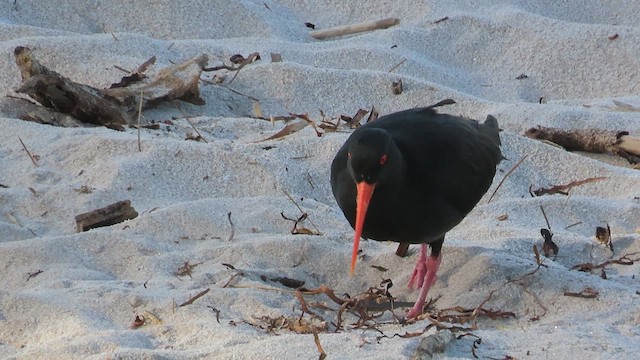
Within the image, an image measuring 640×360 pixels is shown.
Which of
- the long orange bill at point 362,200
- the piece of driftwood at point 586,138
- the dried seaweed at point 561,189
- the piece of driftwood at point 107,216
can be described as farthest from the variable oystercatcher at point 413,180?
the piece of driftwood at point 586,138

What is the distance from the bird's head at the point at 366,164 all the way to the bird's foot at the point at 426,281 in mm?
356

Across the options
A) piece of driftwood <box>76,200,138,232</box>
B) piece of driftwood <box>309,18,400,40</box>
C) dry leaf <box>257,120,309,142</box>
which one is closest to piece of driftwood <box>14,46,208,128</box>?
dry leaf <box>257,120,309,142</box>

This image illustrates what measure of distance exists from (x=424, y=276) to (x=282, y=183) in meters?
1.07

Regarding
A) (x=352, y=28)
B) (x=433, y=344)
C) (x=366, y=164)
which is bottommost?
(x=352, y=28)

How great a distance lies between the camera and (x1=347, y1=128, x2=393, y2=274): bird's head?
4.10m

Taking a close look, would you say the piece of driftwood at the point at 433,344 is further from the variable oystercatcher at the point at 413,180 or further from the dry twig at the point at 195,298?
the dry twig at the point at 195,298

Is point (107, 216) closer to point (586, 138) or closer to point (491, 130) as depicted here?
point (491, 130)

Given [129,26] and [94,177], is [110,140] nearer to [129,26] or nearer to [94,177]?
[94,177]

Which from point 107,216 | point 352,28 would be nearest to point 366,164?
point 107,216

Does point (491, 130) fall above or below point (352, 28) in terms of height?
above

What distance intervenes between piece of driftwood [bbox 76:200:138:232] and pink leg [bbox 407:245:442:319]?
127 cm

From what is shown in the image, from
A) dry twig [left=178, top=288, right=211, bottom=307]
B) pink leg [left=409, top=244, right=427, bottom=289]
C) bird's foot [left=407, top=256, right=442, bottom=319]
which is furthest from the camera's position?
pink leg [left=409, top=244, right=427, bottom=289]

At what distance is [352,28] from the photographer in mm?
7715

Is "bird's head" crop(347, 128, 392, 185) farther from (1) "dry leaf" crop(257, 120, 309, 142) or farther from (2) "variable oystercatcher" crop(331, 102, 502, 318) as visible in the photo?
(1) "dry leaf" crop(257, 120, 309, 142)
